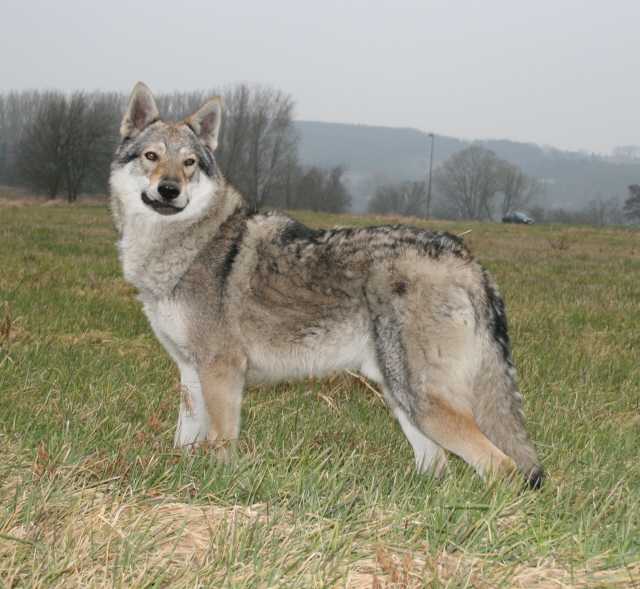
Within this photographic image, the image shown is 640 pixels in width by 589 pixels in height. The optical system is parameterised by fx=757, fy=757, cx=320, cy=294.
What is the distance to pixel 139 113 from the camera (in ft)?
16.4

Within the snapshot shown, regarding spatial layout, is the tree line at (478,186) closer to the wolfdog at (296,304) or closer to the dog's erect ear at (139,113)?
the dog's erect ear at (139,113)

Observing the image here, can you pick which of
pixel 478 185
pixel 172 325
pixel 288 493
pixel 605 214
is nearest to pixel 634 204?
pixel 605 214

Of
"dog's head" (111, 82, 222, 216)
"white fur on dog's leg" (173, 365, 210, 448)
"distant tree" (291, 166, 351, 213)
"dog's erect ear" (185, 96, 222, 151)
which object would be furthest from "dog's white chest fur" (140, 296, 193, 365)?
"distant tree" (291, 166, 351, 213)

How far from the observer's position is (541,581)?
254 centimetres

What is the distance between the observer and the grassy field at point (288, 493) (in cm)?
251

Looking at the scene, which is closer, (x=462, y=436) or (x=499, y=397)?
(x=462, y=436)

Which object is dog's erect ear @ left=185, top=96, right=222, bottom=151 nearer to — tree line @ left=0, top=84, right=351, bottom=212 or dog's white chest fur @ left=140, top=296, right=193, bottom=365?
dog's white chest fur @ left=140, top=296, right=193, bottom=365

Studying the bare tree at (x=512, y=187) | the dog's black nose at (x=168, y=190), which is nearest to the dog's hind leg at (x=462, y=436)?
the dog's black nose at (x=168, y=190)

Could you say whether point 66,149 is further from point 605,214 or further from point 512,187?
point 512,187

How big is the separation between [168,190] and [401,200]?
102060 mm

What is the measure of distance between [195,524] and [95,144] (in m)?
60.2

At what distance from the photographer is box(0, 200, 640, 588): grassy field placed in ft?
8.22

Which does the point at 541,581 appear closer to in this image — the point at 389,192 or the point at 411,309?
the point at 411,309

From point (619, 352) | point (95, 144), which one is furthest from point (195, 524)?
point (95, 144)
